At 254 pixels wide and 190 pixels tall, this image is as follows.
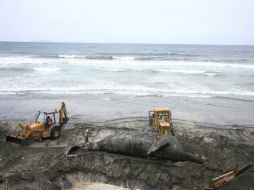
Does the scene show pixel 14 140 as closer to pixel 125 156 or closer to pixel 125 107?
pixel 125 156

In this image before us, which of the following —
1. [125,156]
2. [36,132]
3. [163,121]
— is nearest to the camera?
[125,156]

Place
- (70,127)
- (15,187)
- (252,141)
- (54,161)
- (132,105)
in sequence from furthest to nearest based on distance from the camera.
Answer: (132,105)
(70,127)
(252,141)
(54,161)
(15,187)

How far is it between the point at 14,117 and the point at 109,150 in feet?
28.5

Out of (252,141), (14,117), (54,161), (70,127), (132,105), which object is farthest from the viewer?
(132,105)

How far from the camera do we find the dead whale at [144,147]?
11.9 metres

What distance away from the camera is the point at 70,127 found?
17375 mm

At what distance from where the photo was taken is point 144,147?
12.2m

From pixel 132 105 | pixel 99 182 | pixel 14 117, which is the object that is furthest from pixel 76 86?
pixel 99 182

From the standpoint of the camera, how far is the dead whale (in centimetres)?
1194

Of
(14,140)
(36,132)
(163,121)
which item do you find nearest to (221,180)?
(163,121)

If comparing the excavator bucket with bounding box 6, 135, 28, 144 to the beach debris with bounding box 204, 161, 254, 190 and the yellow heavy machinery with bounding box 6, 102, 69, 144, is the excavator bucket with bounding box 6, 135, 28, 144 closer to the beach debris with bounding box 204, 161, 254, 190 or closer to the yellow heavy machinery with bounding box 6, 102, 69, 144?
the yellow heavy machinery with bounding box 6, 102, 69, 144

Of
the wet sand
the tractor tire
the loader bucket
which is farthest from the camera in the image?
the tractor tire

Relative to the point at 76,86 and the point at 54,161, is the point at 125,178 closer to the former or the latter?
the point at 54,161

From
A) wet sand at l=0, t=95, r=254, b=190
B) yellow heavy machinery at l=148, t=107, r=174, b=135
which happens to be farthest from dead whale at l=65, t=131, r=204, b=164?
yellow heavy machinery at l=148, t=107, r=174, b=135
